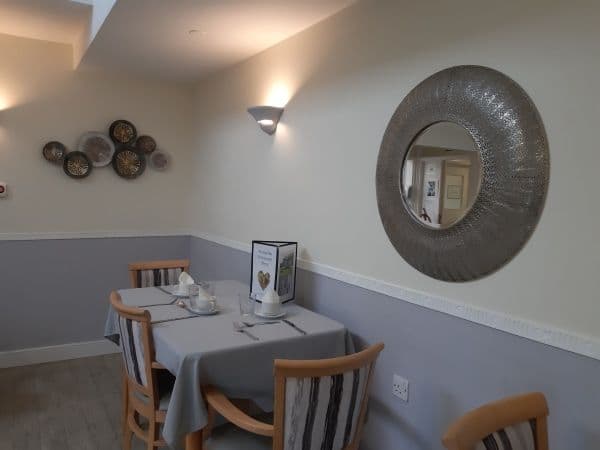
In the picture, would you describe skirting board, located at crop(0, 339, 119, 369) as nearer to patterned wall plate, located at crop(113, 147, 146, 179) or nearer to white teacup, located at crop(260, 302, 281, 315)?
patterned wall plate, located at crop(113, 147, 146, 179)

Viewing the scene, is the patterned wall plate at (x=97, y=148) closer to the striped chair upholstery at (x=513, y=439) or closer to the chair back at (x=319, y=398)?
the chair back at (x=319, y=398)

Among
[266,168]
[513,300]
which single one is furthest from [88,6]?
[513,300]

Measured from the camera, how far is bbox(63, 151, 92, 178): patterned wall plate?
12.3 ft

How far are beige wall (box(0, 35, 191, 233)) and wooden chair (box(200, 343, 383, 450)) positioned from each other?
278 cm

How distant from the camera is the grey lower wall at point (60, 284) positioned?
3668 millimetres

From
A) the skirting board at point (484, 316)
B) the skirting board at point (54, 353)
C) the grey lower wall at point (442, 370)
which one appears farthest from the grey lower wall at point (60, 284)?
the skirting board at point (484, 316)

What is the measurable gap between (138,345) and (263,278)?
2.42 feet

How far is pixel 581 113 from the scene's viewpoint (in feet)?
4.69

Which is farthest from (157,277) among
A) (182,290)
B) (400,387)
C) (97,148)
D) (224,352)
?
(400,387)

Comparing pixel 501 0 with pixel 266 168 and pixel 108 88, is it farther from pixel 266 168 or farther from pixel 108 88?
pixel 108 88

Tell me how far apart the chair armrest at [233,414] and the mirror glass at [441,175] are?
3.22 ft

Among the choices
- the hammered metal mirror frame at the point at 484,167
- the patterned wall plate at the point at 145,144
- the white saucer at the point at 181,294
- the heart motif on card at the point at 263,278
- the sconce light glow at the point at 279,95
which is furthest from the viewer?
the patterned wall plate at the point at 145,144

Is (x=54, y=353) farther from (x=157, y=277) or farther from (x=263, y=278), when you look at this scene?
(x=263, y=278)

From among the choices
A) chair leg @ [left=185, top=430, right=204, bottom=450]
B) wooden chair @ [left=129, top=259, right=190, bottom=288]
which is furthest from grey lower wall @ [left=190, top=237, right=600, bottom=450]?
wooden chair @ [left=129, top=259, right=190, bottom=288]
